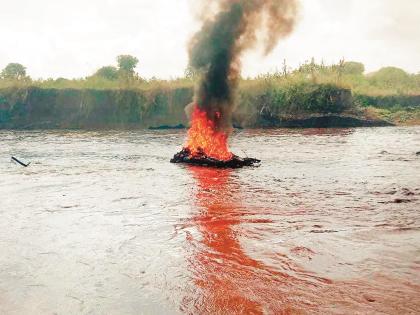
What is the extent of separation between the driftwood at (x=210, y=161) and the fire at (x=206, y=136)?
0.72 feet

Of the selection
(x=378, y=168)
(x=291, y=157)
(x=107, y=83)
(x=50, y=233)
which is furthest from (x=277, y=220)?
(x=107, y=83)

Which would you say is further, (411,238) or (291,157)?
(291,157)

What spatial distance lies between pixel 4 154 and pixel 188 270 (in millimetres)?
14325

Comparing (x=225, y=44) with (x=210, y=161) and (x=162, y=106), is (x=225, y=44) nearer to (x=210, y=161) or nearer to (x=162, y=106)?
(x=210, y=161)

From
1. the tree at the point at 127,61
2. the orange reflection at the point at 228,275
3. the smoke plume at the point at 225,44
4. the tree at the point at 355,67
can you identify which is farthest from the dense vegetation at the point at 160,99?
the tree at the point at 355,67

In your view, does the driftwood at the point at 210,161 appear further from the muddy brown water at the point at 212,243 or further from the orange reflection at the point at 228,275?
the orange reflection at the point at 228,275

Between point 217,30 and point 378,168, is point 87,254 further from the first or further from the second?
point 217,30

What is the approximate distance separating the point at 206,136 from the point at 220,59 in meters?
2.52

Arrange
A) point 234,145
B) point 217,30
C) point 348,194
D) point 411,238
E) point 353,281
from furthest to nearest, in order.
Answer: point 234,145, point 217,30, point 348,194, point 411,238, point 353,281

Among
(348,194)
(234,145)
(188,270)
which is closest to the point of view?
(188,270)

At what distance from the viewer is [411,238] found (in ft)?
16.4

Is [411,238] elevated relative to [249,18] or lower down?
lower down

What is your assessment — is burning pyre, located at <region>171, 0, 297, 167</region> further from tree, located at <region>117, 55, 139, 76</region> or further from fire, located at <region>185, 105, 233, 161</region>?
tree, located at <region>117, 55, 139, 76</region>

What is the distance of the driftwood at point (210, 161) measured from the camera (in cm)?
1216
